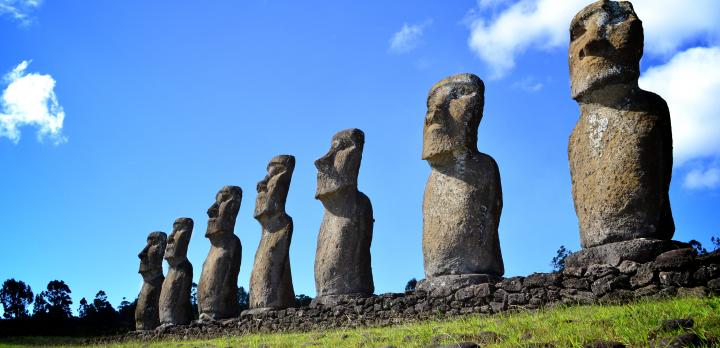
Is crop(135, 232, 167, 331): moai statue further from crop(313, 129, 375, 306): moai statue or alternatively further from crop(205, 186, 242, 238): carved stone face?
crop(313, 129, 375, 306): moai statue

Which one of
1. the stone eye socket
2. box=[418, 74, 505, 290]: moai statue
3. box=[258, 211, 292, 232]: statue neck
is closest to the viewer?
the stone eye socket

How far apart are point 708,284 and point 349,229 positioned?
708 centimetres

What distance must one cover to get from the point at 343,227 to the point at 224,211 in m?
5.08

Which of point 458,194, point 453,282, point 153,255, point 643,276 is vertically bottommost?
point 643,276

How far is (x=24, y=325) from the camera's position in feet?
88.6

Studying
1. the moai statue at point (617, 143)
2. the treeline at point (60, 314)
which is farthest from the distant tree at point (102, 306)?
the moai statue at point (617, 143)

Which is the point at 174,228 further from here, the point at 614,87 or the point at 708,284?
the point at 708,284

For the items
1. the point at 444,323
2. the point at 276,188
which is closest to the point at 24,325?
the point at 276,188

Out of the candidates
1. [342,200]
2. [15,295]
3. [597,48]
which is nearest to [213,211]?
[342,200]

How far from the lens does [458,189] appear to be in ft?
40.8

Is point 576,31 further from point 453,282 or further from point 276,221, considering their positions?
point 276,221

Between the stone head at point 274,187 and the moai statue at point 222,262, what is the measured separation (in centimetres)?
157

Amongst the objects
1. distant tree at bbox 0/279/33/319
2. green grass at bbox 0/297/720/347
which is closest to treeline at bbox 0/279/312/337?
distant tree at bbox 0/279/33/319

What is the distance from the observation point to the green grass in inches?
268
